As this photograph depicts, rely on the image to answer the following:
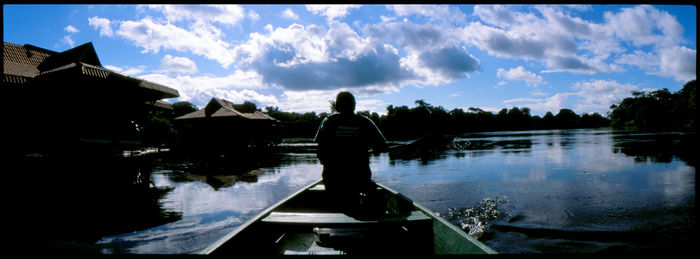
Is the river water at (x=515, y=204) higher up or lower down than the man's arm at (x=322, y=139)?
lower down

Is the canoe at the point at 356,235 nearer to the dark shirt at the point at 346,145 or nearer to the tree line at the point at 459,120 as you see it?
the dark shirt at the point at 346,145

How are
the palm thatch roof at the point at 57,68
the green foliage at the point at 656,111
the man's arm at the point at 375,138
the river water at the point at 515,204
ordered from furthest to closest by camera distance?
the green foliage at the point at 656,111
the palm thatch roof at the point at 57,68
the river water at the point at 515,204
the man's arm at the point at 375,138

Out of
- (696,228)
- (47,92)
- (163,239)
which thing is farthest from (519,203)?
(47,92)

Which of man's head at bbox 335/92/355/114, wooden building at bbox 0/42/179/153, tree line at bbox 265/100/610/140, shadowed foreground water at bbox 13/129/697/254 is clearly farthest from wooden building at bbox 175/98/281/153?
tree line at bbox 265/100/610/140

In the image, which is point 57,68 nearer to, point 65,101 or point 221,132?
point 65,101

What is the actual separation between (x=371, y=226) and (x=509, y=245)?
402 centimetres

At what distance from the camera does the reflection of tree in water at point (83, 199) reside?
575 cm

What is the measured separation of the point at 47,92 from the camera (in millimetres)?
12641

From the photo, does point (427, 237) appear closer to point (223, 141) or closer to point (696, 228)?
point (696, 228)

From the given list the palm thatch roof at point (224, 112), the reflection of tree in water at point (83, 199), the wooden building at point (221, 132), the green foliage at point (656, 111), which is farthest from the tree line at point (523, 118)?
the reflection of tree in water at point (83, 199)

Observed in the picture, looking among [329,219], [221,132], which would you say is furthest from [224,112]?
[329,219]

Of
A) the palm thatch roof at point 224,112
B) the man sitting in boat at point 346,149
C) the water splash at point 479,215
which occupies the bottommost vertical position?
the water splash at point 479,215

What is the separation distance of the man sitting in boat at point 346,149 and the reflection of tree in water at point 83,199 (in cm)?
434

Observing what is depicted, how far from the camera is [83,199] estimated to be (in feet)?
27.8
